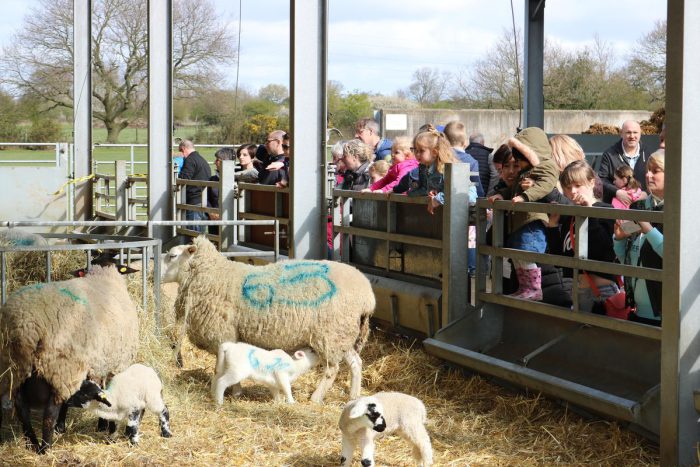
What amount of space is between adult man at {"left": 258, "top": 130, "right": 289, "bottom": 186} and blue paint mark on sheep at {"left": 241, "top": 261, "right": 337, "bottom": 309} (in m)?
3.19

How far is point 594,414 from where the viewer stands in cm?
574

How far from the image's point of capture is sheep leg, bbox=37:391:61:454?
5.27 metres

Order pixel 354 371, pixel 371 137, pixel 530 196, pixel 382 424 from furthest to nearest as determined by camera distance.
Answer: pixel 371 137
pixel 354 371
pixel 530 196
pixel 382 424

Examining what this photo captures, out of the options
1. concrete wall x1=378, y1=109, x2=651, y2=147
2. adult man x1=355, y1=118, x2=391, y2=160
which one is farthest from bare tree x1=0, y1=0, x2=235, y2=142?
adult man x1=355, y1=118, x2=391, y2=160

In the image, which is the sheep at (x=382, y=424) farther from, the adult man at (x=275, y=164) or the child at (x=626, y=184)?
the adult man at (x=275, y=164)

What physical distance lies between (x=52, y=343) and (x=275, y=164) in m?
5.69

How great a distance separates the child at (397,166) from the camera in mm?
8516

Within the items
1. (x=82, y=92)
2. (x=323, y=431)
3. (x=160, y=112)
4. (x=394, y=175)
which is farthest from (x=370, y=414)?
(x=82, y=92)

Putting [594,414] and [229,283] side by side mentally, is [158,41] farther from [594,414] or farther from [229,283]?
[594,414]

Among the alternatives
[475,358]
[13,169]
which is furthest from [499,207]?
[13,169]

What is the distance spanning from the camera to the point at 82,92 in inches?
632

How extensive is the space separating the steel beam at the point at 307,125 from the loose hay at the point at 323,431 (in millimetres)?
2218

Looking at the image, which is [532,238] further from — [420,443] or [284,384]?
[420,443]

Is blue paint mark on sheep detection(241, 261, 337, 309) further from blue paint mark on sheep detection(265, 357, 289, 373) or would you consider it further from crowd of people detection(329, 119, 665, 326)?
crowd of people detection(329, 119, 665, 326)
